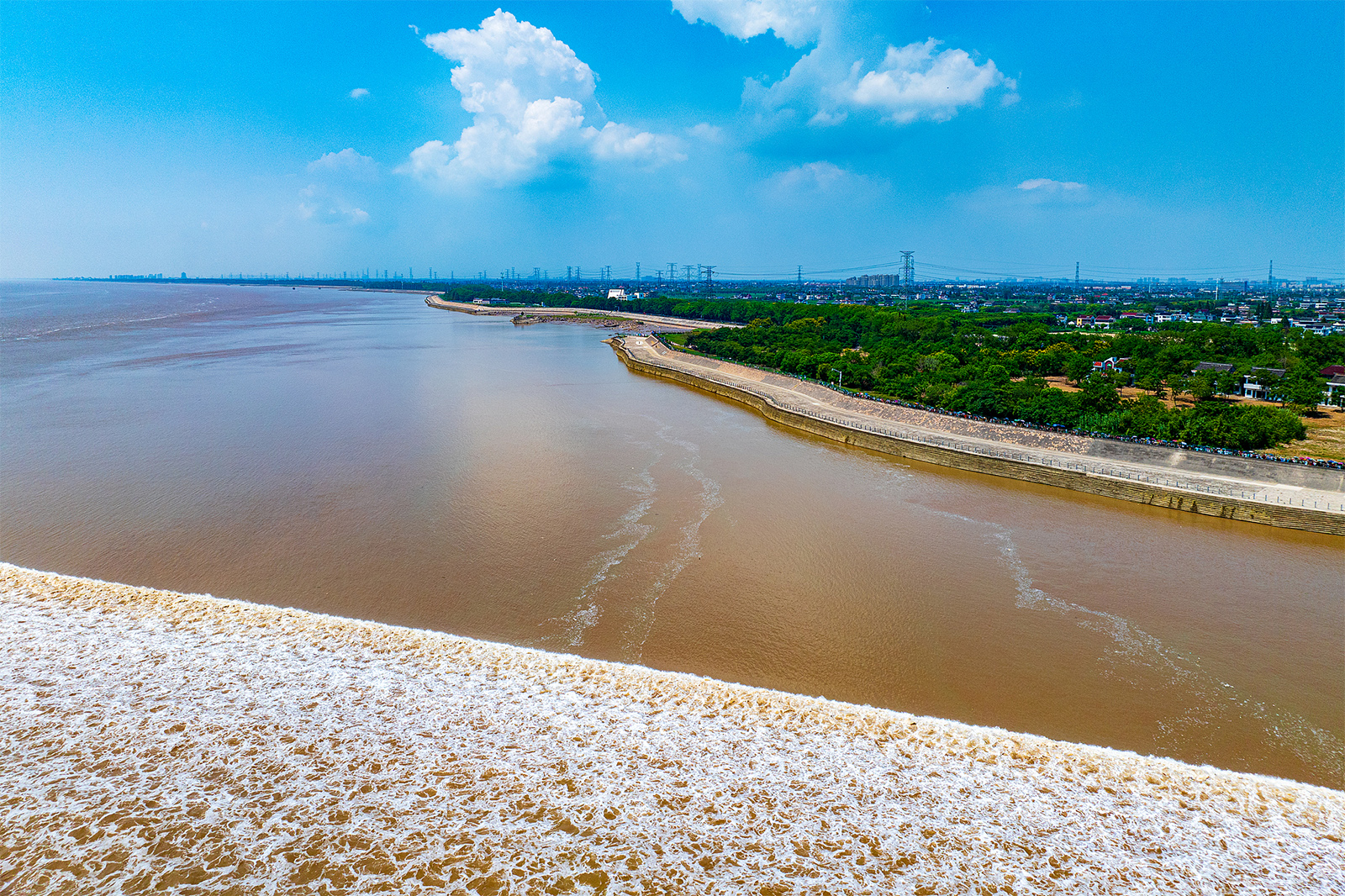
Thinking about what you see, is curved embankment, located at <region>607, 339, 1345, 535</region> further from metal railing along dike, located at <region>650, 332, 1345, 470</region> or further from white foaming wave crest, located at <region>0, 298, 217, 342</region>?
white foaming wave crest, located at <region>0, 298, 217, 342</region>

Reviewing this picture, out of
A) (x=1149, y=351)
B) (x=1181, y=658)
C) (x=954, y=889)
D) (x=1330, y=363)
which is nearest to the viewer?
(x=954, y=889)

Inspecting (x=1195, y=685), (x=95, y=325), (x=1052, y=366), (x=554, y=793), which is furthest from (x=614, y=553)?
(x=95, y=325)

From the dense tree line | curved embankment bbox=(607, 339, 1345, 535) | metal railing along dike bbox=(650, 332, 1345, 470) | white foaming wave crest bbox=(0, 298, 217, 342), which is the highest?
white foaming wave crest bbox=(0, 298, 217, 342)

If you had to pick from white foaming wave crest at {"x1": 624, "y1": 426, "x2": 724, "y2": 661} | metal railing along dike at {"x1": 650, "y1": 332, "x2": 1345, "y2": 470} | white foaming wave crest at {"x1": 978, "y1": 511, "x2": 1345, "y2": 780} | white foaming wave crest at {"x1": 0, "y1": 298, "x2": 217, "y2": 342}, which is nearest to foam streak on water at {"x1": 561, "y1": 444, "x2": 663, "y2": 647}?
white foaming wave crest at {"x1": 624, "y1": 426, "x2": 724, "y2": 661}

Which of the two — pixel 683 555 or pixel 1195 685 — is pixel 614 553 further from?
pixel 1195 685

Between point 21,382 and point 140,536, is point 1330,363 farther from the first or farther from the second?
point 21,382

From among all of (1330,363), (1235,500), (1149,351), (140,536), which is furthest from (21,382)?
(1330,363)

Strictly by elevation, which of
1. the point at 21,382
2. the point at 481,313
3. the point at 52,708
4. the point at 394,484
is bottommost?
the point at 52,708
